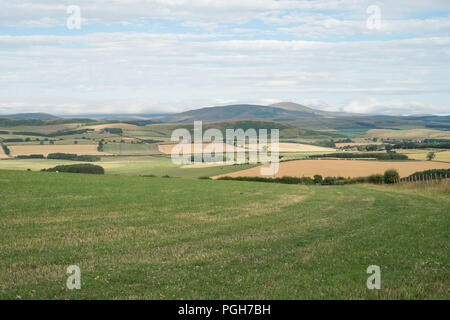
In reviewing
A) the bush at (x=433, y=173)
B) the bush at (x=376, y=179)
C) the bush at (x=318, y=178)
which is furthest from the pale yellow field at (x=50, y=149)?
the bush at (x=433, y=173)

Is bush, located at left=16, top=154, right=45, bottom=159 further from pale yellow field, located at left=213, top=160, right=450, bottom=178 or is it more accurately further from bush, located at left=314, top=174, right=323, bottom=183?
bush, located at left=314, top=174, right=323, bottom=183

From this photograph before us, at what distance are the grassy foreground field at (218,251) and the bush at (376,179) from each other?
4026 cm

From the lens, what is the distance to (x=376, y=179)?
65.6m

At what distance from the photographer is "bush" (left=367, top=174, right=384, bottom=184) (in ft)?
214

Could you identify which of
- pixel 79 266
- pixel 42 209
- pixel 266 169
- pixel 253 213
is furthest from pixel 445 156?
pixel 79 266

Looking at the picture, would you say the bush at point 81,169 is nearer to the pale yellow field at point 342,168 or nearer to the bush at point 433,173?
the pale yellow field at point 342,168

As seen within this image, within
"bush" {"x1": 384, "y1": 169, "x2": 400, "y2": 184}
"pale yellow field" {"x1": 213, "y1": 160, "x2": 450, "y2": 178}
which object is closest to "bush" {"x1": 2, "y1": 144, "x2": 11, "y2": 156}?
"pale yellow field" {"x1": 213, "y1": 160, "x2": 450, "y2": 178}

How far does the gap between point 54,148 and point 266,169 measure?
62434 millimetres

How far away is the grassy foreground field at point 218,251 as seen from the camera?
1000cm

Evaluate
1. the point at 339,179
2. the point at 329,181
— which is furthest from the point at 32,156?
the point at 339,179

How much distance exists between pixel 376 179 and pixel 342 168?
11179 mm

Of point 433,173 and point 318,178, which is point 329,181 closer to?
point 318,178

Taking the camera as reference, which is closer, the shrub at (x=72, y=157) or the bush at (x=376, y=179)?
the bush at (x=376, y=179)

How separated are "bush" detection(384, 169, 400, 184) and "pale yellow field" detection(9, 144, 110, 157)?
69.9 metres
